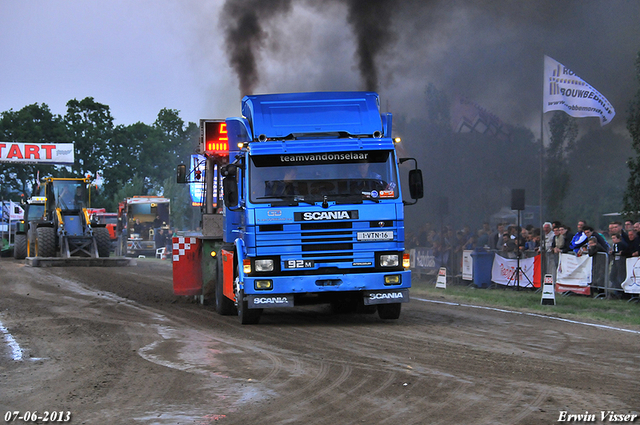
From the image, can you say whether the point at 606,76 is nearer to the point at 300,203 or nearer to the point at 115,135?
the point at 300,203

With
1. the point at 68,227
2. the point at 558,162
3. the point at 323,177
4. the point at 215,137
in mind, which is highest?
the point at 558,162

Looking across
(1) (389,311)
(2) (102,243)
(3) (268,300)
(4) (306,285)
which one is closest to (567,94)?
(1) (389,311)

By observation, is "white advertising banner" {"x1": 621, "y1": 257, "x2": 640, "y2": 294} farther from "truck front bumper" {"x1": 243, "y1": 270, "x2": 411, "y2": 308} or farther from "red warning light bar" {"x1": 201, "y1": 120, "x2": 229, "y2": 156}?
"red warning light bar" {"x1": 201, "y1": 120, "x2": 229, "y2": 156}

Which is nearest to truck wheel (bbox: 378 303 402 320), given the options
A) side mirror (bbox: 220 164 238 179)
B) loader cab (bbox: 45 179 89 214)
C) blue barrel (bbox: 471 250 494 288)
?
side mirror (bbox: 220 164 238 179)

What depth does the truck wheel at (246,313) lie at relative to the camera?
38.1 feet

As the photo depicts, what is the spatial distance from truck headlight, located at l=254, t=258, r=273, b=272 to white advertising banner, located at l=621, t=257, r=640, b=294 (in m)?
8.31

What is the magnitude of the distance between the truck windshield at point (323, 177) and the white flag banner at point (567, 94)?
30.2 feet

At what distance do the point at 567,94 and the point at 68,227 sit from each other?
63.5 ft

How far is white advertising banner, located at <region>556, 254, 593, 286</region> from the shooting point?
1692 centimetres

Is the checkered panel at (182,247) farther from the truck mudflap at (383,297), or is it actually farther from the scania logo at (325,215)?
the truck mudflap at (383,297)

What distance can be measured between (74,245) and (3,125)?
62.4 metres

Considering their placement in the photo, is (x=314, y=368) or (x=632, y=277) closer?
(x=314, y=368)

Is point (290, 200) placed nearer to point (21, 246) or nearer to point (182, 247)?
point (182, 247)

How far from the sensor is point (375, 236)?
36.1ft
